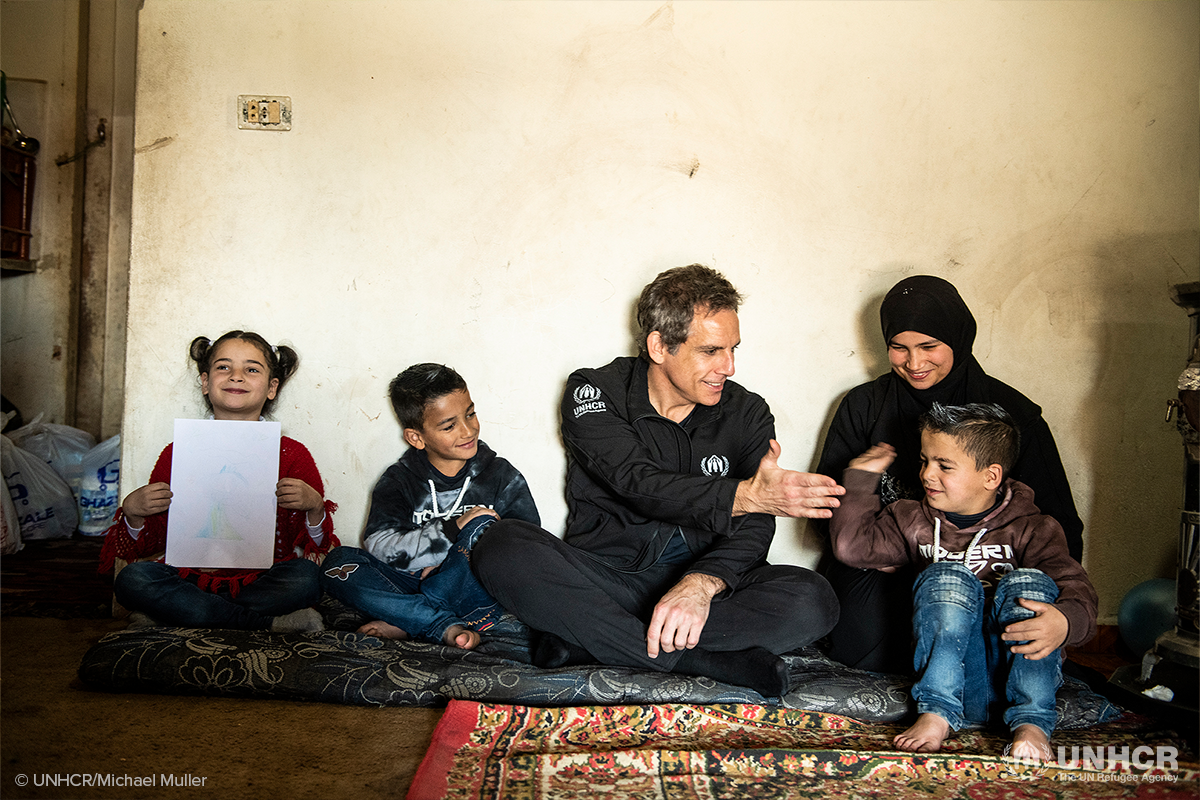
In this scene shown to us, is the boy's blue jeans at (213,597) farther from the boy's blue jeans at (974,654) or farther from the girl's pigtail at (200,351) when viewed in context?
the boy's blue jeans at (974,654)

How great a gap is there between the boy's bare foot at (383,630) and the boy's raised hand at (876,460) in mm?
1574

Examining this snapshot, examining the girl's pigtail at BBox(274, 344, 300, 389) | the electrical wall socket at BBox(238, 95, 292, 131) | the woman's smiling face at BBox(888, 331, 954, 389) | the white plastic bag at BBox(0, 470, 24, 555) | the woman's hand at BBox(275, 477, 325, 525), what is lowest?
the white plastic bag at BBox(0, 470, 24, 555)

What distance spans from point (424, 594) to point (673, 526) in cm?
87

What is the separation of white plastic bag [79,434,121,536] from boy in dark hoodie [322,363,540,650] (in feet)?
7.34

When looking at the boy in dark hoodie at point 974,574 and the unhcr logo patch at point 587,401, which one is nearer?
the boy in dark hoodie at point 974,574

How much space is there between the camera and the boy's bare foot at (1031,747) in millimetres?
1786

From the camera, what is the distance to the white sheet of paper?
2.63m

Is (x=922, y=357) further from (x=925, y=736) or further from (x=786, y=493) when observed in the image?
(x=925, y=736)

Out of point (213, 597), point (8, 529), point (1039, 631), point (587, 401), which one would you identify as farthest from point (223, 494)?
point (1039, 631)

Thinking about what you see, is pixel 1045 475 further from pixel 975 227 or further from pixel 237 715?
pixel 237 715

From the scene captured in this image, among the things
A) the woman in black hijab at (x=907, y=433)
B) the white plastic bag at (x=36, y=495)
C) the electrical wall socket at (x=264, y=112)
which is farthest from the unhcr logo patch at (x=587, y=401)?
the white plastic bag at (x=36, y=495)

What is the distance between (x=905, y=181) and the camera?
2.98 meters

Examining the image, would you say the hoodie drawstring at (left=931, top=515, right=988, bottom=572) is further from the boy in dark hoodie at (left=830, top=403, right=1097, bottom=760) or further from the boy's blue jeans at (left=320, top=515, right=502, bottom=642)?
the boy's blue jeans at (left=320, top=515, right=502, bottom=642)

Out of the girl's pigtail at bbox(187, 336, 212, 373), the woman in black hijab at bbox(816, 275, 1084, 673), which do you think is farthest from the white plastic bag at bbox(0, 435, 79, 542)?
the woman in black hijab at bbox(816, 275, 1084, 673)
